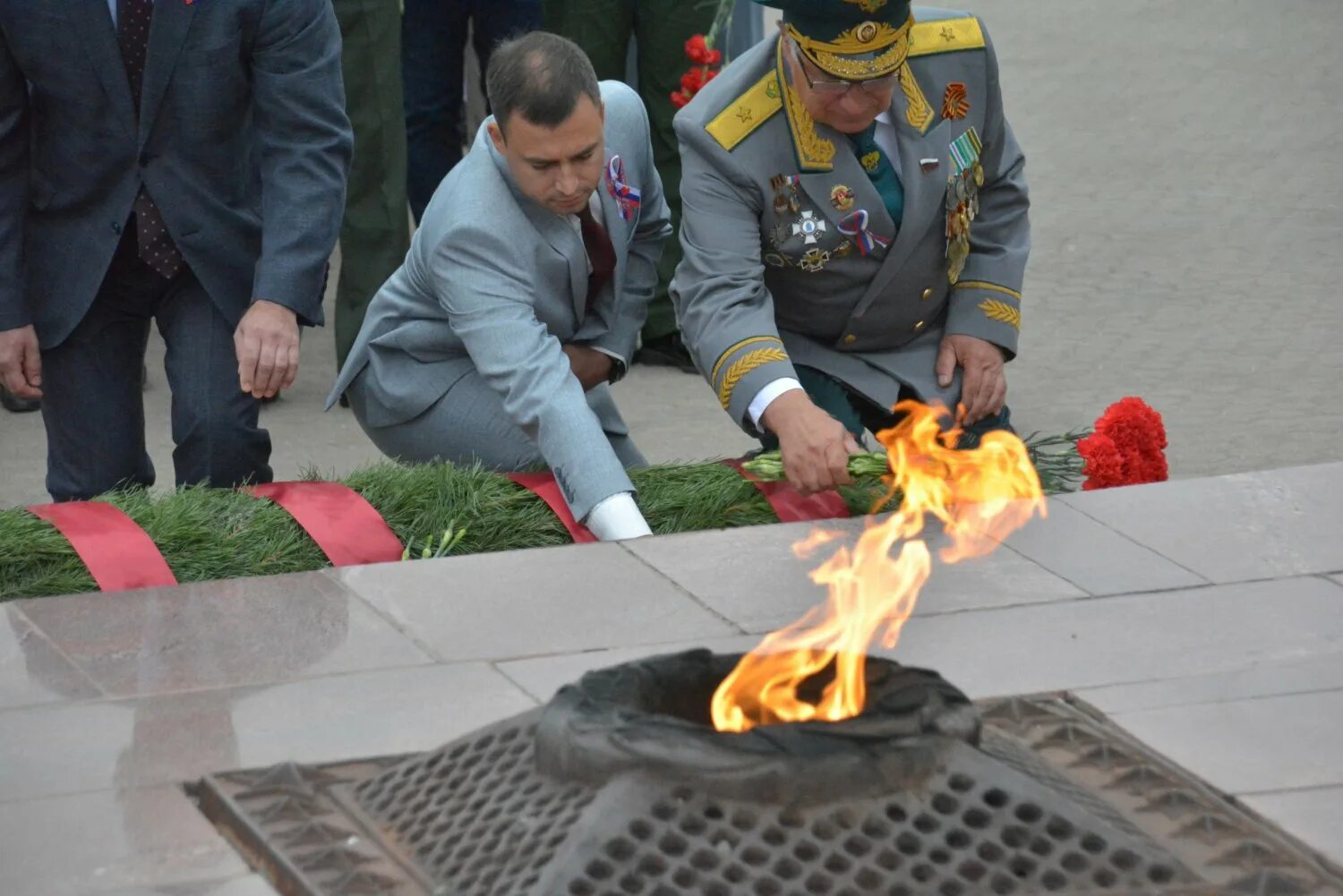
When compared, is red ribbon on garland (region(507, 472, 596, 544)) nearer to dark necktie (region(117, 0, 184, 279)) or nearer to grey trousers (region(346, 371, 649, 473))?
grey trousers (region(346, 371, 649, 473))

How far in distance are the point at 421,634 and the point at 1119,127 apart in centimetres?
655

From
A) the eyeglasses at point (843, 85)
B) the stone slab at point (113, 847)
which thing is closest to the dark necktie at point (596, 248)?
the eyeglasses at point (843, 85)

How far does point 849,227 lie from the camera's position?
419 centimetres

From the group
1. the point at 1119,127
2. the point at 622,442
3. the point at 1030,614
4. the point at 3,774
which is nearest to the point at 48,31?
the point at 622,442

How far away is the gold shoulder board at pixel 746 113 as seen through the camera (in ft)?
13.4

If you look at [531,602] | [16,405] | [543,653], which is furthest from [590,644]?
[16,405]

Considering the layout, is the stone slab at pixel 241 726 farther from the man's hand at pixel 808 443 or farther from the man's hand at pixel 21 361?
the man's hand at pixel 21 361

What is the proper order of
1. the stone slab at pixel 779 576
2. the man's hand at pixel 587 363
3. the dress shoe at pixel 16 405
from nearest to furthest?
1. the stone slab at pixel 779 576
2. the man's hand at pixel 587 363
3. the dress shoe at pixel 16 405

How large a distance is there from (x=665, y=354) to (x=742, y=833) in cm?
418

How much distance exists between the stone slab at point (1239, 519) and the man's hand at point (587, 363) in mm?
1025

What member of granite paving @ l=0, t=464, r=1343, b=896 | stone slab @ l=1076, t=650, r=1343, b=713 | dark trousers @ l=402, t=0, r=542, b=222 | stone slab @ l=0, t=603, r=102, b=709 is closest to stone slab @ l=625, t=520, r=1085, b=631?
granite paving @ l=0, t=464, r=1343, b=896

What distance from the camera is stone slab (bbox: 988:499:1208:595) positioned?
355 centimetres

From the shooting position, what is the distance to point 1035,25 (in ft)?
36.0

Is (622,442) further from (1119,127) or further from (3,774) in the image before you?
(1119,127)
